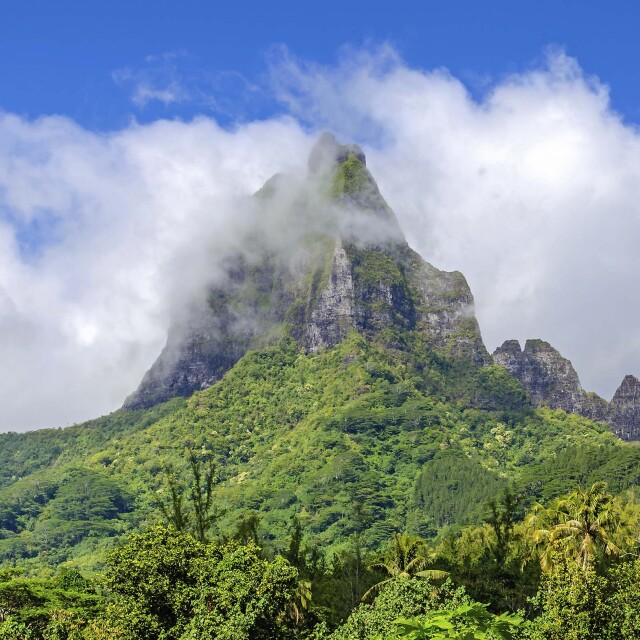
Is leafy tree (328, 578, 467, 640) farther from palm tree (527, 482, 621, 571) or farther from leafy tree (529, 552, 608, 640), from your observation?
palm tree (527, 482, 621, 571)

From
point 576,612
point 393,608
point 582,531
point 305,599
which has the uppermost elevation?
point 582,531

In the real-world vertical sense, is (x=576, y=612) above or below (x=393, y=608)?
above

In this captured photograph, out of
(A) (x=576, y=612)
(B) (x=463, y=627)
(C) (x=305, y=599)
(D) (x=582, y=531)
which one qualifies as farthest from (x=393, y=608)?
(C) (x=305, y=599)

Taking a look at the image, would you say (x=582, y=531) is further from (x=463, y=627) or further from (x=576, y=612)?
(x=463, y=627)

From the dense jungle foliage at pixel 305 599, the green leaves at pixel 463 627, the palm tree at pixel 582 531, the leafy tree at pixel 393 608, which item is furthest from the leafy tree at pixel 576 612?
the palm tree at pixel 582 531

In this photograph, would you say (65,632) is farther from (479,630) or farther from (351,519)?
(351,519)

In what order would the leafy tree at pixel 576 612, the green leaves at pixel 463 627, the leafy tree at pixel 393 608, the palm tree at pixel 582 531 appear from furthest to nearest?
1. the palm tree at pixel 582 531
2. the leafy tree at pixel 393 608
3. the leafy tree at pixel 576 612
4. the green leaves at pixel 463 627

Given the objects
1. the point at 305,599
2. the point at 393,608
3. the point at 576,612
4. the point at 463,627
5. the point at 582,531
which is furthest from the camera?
the point at 305,599

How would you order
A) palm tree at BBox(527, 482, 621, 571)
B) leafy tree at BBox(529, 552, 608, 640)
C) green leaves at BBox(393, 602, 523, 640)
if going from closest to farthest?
1. green leaves at BBox(393, 602, 523, 640)
2. leafy tree at BBox(529, 552, 608, 640)
3. palm tree at BBox(527, 482, 621, 571)

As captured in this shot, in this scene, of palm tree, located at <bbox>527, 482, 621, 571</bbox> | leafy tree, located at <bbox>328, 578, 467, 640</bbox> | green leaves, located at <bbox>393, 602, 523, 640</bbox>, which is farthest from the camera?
palm tree, located at <bbox>527, 482, 621, 571</bbox>

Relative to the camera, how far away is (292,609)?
59.0m

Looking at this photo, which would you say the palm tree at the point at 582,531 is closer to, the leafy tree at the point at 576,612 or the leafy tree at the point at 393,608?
the leafy tree at the point at 393,608

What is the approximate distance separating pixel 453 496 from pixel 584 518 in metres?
148

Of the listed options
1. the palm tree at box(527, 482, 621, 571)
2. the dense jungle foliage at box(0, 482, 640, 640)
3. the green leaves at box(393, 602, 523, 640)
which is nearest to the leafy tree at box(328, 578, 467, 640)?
the dense jungle foliage at box(0, 482, 640, 640)
